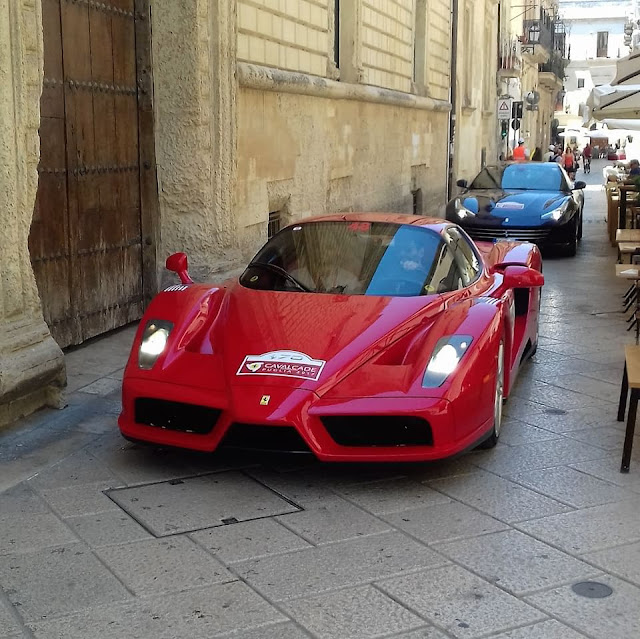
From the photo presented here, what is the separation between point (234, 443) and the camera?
4488mm

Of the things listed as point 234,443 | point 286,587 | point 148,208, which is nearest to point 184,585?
point 286,587

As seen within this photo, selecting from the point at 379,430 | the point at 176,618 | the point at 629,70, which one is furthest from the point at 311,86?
the point at 176,618

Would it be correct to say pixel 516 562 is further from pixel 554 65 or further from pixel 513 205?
pixel 554 65

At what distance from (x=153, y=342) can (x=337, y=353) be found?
0.98 m

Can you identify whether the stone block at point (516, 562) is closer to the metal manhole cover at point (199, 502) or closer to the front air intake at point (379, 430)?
the front air intake at point (379, 430)

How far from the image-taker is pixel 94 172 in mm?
7625

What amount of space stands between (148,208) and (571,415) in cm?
424

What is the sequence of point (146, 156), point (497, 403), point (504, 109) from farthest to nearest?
point (504, 109) < point (146, 156) < point (497, 403)

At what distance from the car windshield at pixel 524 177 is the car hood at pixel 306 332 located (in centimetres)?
1031

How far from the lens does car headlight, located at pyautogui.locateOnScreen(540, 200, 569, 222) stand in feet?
45.6

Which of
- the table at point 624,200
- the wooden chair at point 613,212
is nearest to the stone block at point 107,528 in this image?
the table at point 624,200

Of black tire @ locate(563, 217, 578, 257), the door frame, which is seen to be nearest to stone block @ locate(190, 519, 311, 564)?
the door frame

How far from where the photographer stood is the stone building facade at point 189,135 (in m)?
5.59

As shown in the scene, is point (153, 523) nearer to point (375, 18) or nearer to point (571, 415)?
point (571, 415)
